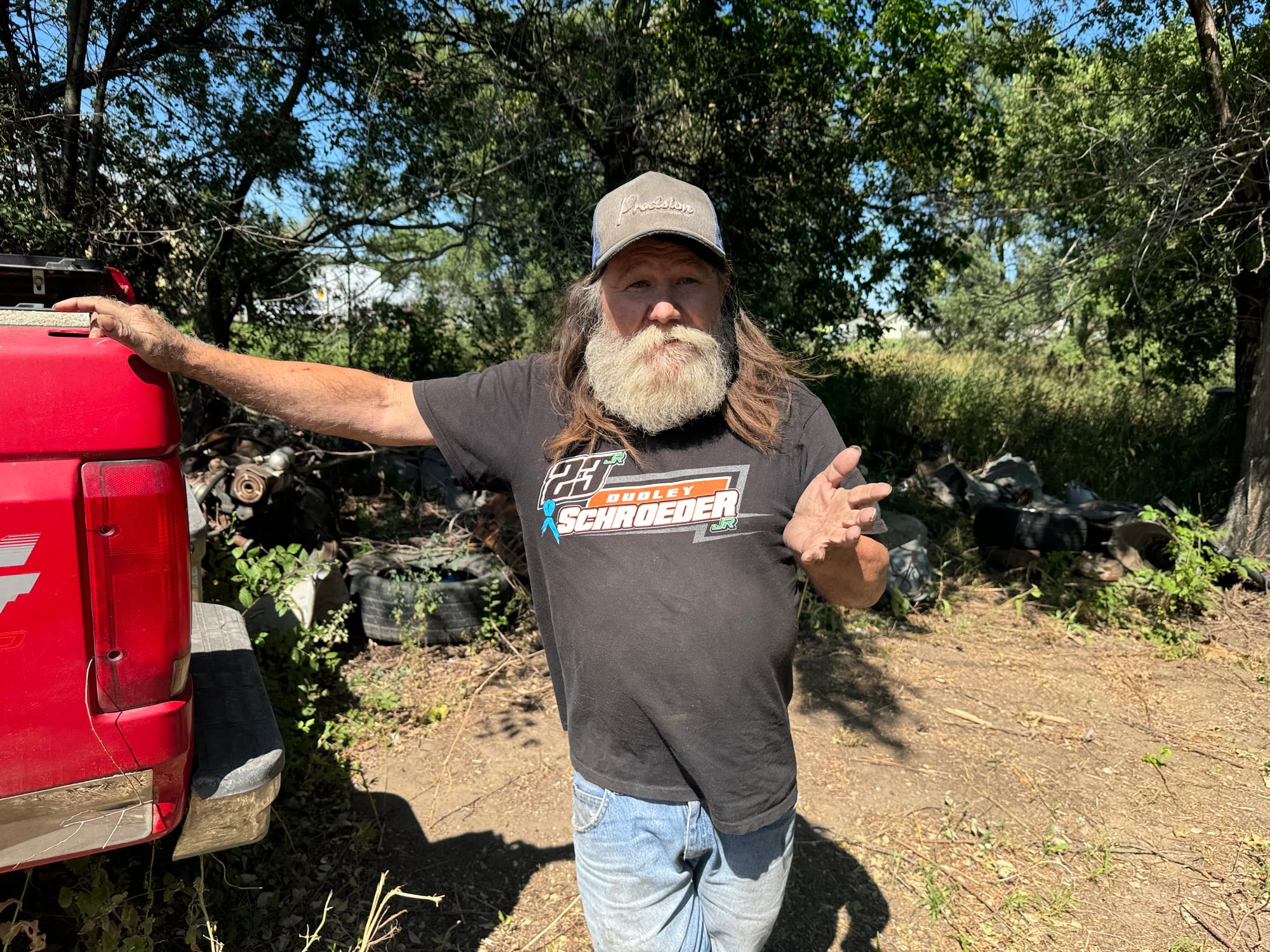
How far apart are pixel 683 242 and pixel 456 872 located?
8.51ft

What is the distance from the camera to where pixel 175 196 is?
5.94 meters

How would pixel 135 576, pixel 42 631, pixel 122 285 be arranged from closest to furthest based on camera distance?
pixel 42 631, pixel 135 576, pixel 122 285

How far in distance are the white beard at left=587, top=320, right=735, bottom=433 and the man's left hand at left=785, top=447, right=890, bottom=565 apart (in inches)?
12.9

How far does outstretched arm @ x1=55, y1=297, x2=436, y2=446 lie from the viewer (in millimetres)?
1653

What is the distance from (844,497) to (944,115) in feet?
21.9

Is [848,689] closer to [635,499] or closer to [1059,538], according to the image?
[1059,538]

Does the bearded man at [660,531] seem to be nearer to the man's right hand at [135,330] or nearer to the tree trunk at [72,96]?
the man's right hand at [135,330]

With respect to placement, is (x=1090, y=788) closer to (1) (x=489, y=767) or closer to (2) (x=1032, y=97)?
(1) (x=489, y=767)

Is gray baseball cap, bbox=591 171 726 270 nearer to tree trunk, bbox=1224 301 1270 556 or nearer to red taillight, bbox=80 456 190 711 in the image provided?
red taillight, bbox=80 456 190 711

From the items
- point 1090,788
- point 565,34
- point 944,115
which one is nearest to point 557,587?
point 1090,788

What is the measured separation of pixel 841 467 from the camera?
1.62m

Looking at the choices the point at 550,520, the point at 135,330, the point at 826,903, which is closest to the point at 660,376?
the point at 550,520

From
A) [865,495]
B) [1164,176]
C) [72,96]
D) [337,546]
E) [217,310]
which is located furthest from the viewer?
[217,310]

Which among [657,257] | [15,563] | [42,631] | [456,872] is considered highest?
[657,257]
